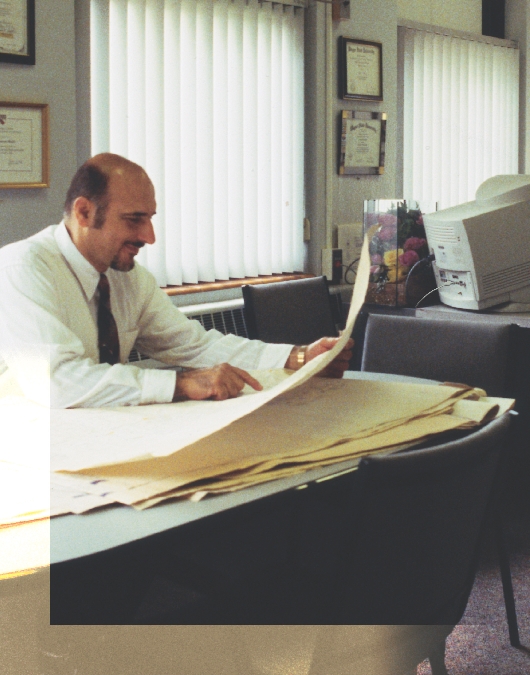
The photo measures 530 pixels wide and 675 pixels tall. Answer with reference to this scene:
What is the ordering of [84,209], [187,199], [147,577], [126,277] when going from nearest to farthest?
[147,577] → [84,209] → [126,277] → [187,199]

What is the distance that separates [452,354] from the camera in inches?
90.8

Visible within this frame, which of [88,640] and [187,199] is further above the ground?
[187,199]

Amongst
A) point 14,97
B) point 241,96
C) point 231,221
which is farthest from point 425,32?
point 14,97

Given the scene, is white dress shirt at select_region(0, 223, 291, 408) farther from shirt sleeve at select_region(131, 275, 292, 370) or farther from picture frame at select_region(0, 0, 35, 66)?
picture frame at select_region(0, 0, 35, 66)

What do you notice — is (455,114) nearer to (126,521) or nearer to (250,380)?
(250,380)

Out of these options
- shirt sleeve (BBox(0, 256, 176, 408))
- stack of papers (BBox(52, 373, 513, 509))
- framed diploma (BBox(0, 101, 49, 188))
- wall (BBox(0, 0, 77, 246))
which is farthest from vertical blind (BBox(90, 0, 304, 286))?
stack of papers (BBox(52, 373, 513, 509))

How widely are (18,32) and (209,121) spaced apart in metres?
A: 0.95

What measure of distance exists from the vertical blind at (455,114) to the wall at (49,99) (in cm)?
223

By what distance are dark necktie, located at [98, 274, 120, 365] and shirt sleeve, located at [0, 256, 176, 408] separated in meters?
0.17

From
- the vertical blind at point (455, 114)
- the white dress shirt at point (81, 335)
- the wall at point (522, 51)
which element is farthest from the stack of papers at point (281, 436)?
the wall at point (522, 51)

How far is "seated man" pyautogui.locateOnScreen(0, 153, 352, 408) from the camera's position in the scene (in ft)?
5.44

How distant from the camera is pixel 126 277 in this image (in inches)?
86.1

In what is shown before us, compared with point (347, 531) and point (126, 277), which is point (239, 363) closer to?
point (126, 277)

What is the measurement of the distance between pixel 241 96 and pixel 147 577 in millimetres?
2628
